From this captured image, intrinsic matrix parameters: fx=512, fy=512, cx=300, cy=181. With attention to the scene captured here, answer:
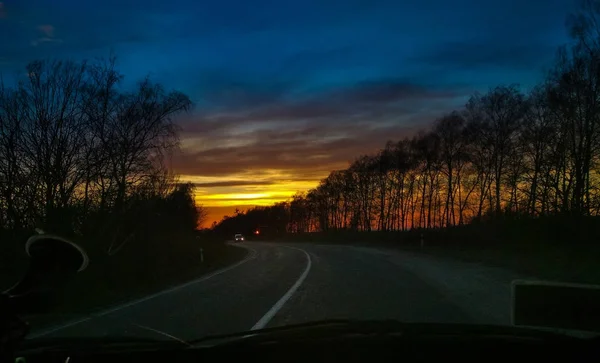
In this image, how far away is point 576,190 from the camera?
31688 mm

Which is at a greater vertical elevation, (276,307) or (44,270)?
(44,270)

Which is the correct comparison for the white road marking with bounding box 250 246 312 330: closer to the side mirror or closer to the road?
the road

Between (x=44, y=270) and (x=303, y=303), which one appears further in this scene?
(x=303, y=303)

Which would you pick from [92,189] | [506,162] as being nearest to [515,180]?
[506,162]

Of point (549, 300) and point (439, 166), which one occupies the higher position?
point (439, 166)

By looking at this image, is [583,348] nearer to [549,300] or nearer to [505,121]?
[549,300]

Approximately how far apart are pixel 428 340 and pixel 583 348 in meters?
0.75

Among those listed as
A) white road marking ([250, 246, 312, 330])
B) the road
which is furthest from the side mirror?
white road marking ([250, 246, 312, 330])

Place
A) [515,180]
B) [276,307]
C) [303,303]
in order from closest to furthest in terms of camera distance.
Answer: [276,307] → [303,303] → [515,180]

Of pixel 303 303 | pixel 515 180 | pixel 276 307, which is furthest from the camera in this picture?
pixel 515 180

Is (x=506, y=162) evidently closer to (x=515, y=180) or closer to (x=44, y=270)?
(x=515, y=180)

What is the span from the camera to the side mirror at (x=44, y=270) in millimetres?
2158

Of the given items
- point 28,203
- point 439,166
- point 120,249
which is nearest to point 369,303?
point 28,203

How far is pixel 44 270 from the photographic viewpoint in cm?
230
